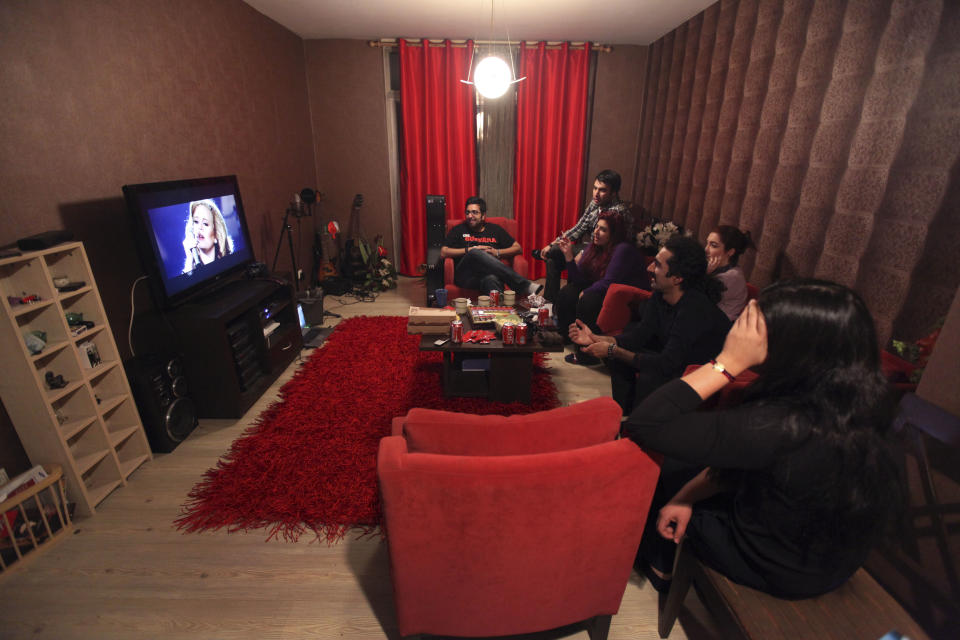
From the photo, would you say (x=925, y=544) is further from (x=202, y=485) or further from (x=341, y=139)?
(x=341, y=139)

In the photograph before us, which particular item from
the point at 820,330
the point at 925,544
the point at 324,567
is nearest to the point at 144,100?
the point at 324,567

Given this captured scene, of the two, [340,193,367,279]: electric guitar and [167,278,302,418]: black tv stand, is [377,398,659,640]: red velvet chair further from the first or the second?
[340,193,367,279]: electric guitar

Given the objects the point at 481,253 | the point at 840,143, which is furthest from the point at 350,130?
the point at 840,143

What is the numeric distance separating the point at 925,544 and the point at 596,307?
6.76 ft

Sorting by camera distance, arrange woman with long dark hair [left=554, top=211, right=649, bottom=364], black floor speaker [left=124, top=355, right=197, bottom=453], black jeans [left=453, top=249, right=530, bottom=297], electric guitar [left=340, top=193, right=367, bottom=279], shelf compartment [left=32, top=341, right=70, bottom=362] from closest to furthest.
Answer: shelf compartment [left=32, top=341, right=70, bottom=362], black floor speaker [left=124, top=355, right=197, bottom=453], woman with long dark hair [left=554, top=211, right=649, bottom=364], black jeans [left=453, top=249, right=530, bottom=297], electric guitar [left=340, top=193, right=367, bottom=279]

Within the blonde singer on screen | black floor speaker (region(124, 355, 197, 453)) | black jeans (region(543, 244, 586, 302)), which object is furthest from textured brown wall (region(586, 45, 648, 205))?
black floor speaker (region(124, 355, 197, 453))

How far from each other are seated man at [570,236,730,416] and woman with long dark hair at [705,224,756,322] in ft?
1.31

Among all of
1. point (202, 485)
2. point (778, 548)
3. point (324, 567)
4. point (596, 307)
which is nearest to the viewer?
point (778, 548)

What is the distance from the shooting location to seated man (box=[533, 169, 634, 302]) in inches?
148

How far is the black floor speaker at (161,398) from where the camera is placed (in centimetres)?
220

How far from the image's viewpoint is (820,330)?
0.97m

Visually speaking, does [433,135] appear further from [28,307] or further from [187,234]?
[28,307]

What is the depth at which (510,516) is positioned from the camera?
104 cm

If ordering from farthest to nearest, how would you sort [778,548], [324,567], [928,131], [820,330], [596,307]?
[596,307], [928,131], [324,567], [778,548], [820,330]
